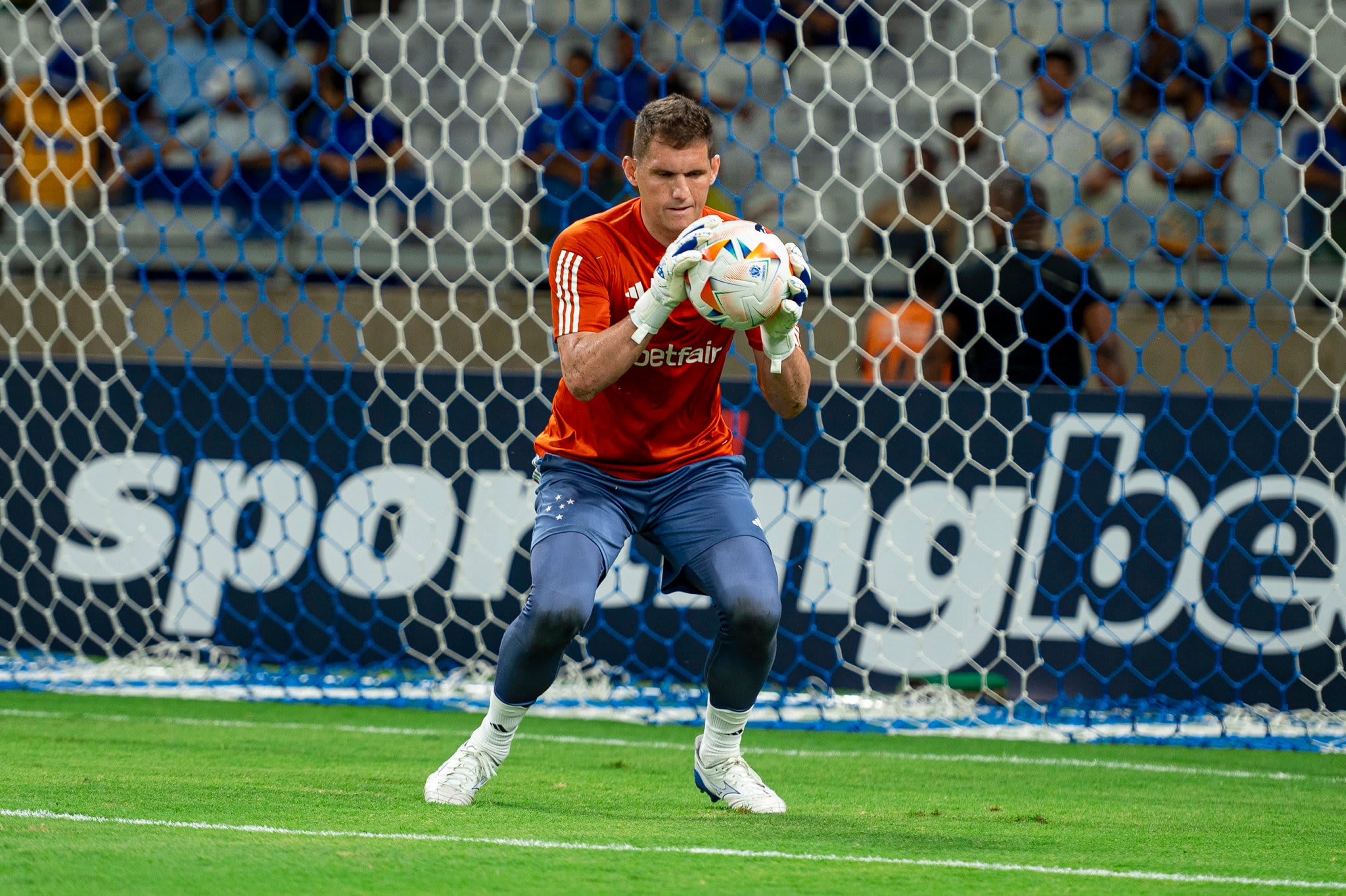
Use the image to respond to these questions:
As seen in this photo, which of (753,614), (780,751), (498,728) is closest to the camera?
(753,614)

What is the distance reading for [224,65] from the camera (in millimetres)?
9570

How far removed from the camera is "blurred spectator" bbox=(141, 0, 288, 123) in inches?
362

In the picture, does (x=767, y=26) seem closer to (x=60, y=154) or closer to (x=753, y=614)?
(x=60, y=154)

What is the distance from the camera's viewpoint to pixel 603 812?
4.00 m

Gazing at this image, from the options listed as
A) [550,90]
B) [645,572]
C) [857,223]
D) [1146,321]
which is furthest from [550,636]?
[550,90]

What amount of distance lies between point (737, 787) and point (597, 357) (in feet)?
3.94

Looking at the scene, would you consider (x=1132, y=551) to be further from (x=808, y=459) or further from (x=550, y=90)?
(x=550, y=90)

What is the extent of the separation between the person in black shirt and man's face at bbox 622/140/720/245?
2.66m

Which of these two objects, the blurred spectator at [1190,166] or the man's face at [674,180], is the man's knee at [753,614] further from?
the blurred spectator at [1190,166]

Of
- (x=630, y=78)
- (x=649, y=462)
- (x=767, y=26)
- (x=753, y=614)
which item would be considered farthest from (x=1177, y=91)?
(x=753, y=614)

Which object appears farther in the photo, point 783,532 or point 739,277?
point 783,532

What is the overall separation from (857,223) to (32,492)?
4.20 m

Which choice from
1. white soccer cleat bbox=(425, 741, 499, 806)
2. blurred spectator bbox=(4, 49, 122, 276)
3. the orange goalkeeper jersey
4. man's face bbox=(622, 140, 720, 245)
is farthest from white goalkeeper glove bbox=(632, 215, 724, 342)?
blurred spectator bbox=(4, 49, 122, 276)

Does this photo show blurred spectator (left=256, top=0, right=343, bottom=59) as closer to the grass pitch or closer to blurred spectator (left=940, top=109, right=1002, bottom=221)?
blurred spectator (left=940, top=109, right=1002, bottom=221)
